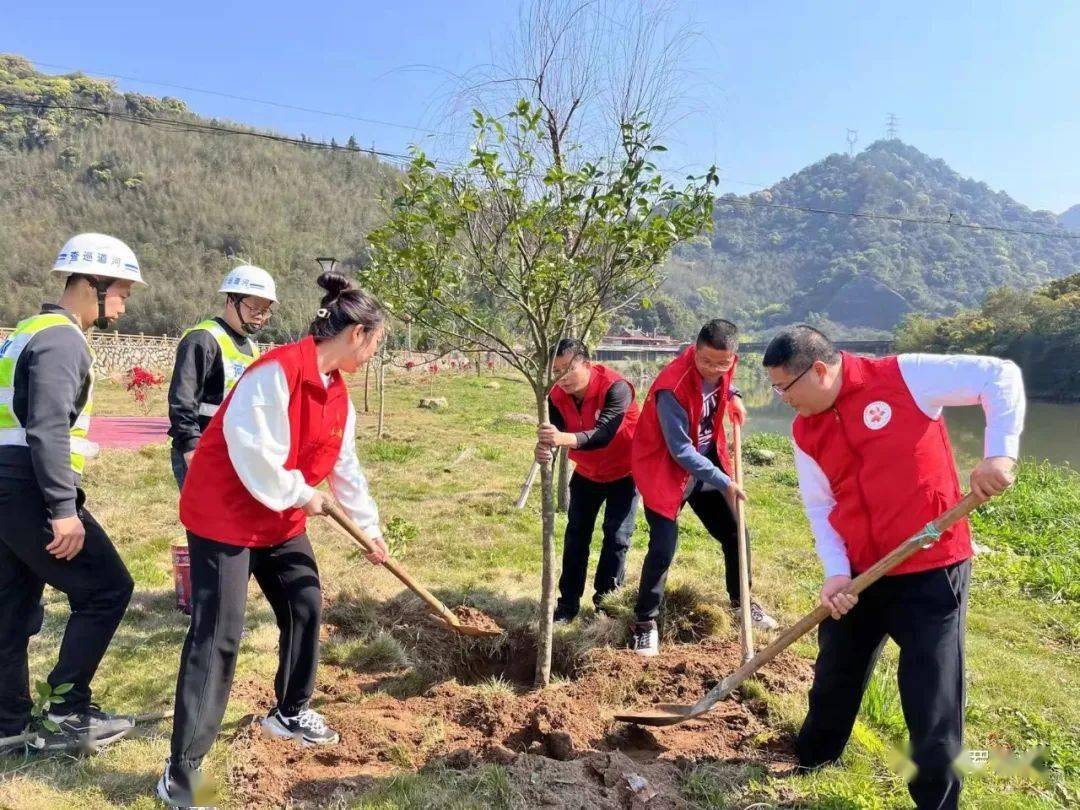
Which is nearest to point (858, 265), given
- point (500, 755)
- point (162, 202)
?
point (162, 202)

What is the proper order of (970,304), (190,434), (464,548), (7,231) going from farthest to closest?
1. (970,304)
2. (7,231)
3. (464,548)
4. (190,434)

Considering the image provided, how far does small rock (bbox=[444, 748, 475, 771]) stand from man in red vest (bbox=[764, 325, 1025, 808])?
1633mm

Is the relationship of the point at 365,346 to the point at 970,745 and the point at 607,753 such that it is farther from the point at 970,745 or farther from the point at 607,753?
the point at 970,745

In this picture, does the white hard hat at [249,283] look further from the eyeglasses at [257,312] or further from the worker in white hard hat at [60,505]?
the worker in white hard hat at [60,505]

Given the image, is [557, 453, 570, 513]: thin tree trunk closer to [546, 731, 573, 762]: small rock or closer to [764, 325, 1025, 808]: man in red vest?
[546, 731, 573, 762]: small rock

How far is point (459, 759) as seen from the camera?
299 centimetres

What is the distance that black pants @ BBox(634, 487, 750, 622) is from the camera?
4.05m

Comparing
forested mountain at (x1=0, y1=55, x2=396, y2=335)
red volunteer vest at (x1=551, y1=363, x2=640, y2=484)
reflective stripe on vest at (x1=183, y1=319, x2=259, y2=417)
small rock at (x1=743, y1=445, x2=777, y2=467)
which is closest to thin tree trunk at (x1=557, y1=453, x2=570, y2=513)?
red volunteer vest at (x1=551, y1=363, x2=640, y2=484)

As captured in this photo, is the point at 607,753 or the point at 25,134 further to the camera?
the point at 25,134

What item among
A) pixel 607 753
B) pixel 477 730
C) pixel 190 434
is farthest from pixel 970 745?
pixel 190 434

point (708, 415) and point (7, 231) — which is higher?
point (7, 231)

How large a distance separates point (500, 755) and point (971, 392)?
8.12 ft

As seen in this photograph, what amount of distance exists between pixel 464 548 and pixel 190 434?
2.96 m

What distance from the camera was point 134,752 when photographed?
2979 mm
